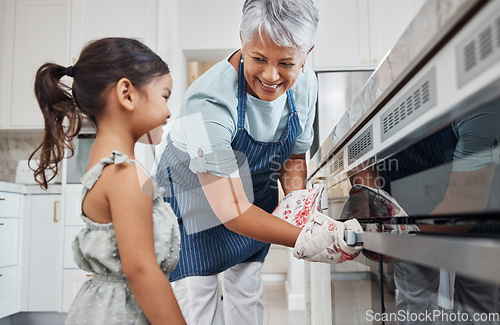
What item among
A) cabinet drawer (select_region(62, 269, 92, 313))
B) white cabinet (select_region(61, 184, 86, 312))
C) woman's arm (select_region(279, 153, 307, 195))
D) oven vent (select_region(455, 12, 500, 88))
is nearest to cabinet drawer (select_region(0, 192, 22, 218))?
white cabinet (select_region(61, 184, 86, 312))

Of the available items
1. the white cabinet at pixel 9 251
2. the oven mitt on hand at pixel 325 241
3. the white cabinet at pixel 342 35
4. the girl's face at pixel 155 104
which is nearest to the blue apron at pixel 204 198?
the girl's face at pixel 155 104

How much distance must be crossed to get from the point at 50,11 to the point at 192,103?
9.78 feet

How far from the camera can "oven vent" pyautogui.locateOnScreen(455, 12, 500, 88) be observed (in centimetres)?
32

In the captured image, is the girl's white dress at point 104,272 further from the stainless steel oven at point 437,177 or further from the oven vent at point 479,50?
the oven vent at point 479,50

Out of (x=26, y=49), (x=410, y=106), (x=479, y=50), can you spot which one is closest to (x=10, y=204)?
(x=26, y=49)

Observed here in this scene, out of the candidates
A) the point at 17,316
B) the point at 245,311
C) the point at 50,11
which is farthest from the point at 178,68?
the point at 245,311

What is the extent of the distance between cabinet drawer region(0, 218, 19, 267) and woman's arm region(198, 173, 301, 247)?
7.43ft

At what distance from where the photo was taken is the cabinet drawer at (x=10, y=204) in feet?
8.95

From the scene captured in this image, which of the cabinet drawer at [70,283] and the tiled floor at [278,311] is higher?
the cabinet drawer at [70,283]

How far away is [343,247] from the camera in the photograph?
750 millimetres

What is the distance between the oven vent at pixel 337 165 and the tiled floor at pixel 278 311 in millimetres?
1759

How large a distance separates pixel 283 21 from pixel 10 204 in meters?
2.51

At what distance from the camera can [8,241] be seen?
2.83m

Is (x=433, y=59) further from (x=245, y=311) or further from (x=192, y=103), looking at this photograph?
(x=245, y=311)
